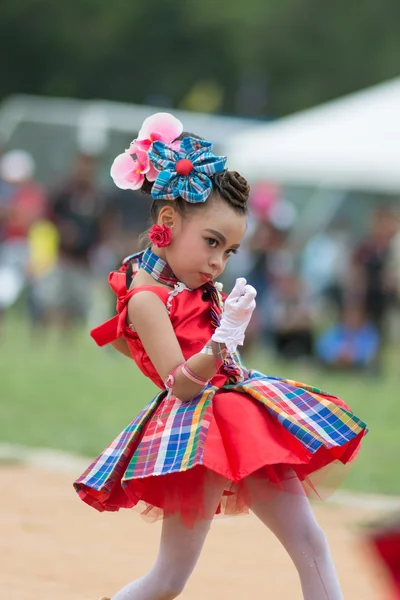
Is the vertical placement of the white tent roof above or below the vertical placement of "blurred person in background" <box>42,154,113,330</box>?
above

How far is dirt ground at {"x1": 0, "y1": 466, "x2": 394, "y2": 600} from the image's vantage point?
4.49 meters

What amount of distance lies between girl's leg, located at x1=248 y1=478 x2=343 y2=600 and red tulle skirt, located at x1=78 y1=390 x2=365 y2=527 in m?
0.03

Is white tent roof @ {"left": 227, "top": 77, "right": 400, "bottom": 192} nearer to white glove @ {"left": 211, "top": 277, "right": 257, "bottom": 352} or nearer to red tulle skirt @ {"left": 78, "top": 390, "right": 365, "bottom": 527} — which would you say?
red tulle skirt @ {"left": 78, "top": 390, "right": 365, "bottom": 527}

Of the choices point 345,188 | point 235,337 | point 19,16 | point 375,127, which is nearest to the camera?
point 235,337

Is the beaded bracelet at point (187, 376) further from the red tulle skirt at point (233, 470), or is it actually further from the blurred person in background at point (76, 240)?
the blurred person in background at point (76, 240)

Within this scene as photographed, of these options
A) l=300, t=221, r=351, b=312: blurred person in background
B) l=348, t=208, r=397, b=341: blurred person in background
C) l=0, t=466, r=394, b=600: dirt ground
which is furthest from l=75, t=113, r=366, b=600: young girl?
l=300, t=221, r=351, b=312: blurred person in background

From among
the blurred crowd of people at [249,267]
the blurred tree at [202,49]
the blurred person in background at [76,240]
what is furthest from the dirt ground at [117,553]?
the blurred tree at [202,49]

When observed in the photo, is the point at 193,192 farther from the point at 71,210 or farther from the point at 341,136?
the point at 341,136

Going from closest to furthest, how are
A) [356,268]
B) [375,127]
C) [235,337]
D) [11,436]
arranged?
[235,337] → [11,436] → [356,268] → [375,127]

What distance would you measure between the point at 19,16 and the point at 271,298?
22.3 metres

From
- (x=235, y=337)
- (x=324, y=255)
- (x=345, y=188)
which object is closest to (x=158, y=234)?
(x=235, y=337)

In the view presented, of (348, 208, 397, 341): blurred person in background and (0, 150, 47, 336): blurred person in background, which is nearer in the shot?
(348, 208, 397, 341): blurred person in background

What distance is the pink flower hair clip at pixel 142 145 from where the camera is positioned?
3592mm

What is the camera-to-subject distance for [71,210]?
1388 centimetres
